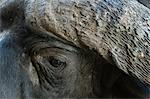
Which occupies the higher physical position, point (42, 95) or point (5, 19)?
point (5, 19)

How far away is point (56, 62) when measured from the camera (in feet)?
4.34

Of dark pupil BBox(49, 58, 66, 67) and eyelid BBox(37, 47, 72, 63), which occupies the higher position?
eyelid BBox(37, 47, 72, 63)

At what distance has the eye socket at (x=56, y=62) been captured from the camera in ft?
4.32

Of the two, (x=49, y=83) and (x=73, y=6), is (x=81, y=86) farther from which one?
(x=73, y=6)

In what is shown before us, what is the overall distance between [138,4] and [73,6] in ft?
0.70

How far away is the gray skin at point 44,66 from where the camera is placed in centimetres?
129

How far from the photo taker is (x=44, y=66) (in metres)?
1.34

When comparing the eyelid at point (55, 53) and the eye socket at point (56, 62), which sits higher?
the eyelid at point (55, 53)

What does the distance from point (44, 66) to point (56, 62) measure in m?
0.04

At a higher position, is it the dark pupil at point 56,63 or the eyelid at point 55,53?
the eyelid at point 55,53

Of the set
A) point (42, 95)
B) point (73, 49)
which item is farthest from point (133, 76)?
point (42, 95)

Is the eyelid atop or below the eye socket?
atop

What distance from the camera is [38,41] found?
129cm

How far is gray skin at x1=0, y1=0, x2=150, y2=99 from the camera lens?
129 cm
